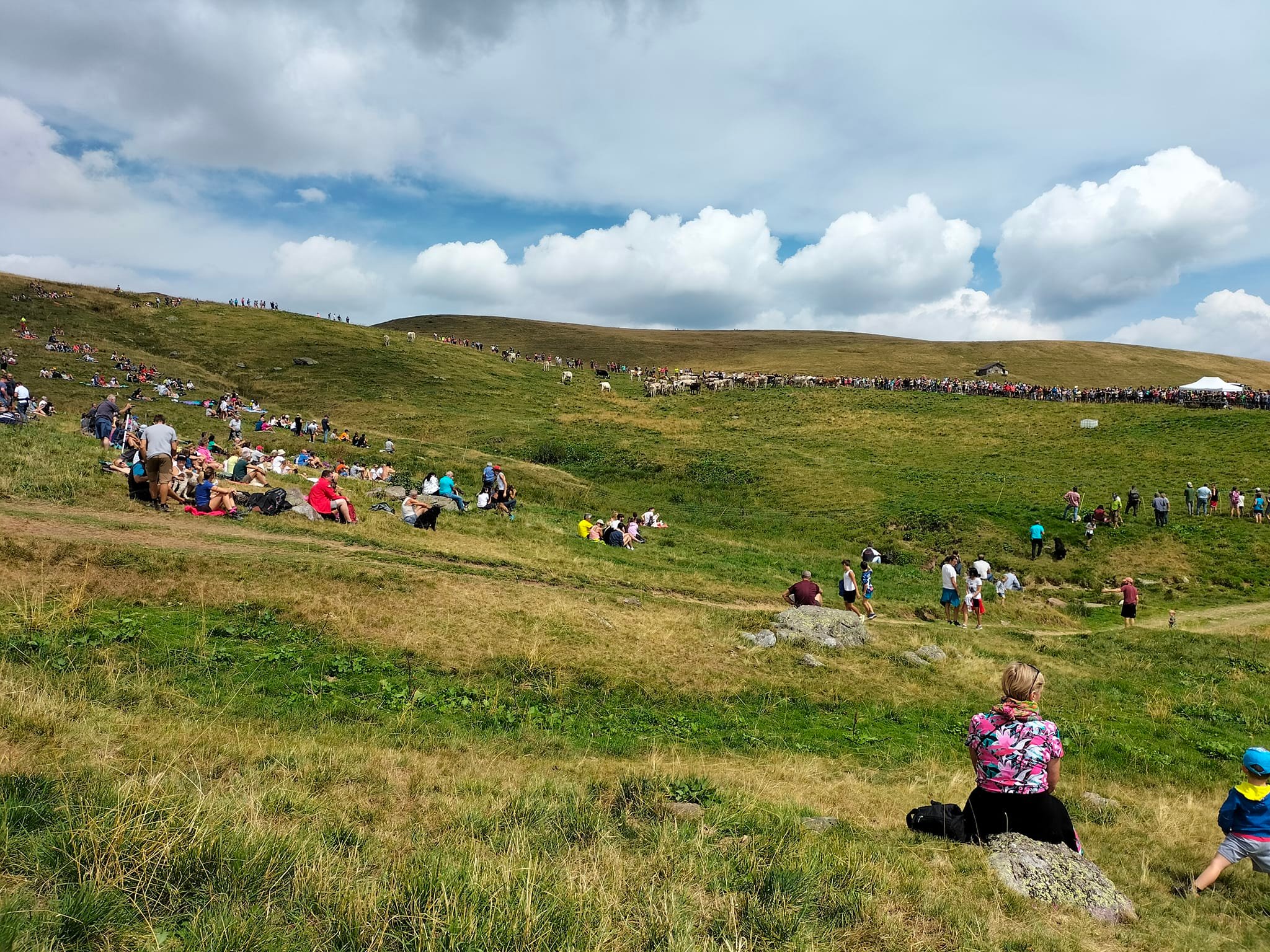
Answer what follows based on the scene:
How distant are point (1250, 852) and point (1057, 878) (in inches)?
89.1

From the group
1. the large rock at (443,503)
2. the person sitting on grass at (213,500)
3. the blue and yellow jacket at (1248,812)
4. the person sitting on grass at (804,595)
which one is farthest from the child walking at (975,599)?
the person sitting on grass at (213,500)

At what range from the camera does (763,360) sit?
11681 centimetres

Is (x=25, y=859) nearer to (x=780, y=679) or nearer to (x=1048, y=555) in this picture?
(x=780, y=679)

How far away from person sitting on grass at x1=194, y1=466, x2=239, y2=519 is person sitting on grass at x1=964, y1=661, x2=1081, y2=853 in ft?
65.3

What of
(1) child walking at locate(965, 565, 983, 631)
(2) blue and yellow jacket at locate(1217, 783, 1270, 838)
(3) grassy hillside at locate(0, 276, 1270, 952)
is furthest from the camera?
(1) child walking at locate(965, 565, 983, 631)

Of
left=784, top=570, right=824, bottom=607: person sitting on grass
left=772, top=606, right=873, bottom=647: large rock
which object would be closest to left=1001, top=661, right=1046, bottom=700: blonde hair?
left=772, top=606, right=873, bottom=647: large rock

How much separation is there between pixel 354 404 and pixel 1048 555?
54141 mm

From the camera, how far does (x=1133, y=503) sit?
3450cm

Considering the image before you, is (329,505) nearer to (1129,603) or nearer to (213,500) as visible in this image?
(213,500)

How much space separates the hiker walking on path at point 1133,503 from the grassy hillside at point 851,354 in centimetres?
6447

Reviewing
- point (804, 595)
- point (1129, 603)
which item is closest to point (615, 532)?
point (804, 595)

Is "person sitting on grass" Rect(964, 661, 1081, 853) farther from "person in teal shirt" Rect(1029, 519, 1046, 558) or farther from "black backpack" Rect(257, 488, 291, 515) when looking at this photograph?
"person in teal shirt" Rect(1029, 519, 1046, 558)

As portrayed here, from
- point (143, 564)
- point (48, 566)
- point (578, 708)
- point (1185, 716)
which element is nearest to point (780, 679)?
point (578, 708)

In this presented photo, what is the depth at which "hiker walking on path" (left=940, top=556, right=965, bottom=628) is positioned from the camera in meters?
21.6
